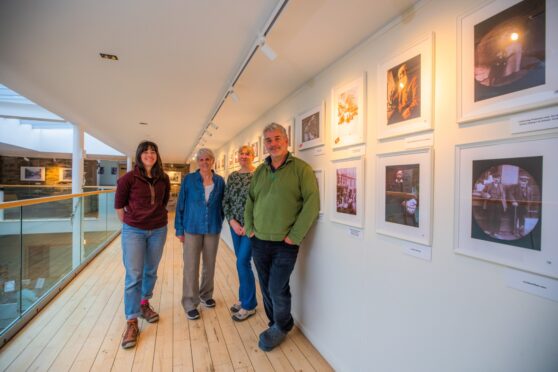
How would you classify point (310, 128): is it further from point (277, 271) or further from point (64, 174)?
point (64, 174)

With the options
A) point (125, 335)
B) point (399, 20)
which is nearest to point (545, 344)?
point (399, 20)

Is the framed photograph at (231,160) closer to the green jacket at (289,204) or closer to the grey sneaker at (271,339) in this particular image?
the green jacket at (289,204)

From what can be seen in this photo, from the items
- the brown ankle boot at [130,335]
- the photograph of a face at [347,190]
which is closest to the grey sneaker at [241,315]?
the brown ankle boot at [130,335]

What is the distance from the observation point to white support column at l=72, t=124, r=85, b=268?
394 cm

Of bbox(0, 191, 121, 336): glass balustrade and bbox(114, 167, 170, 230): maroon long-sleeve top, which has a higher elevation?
bbox(114, 167, 170, 230): maroon long-sleeve top

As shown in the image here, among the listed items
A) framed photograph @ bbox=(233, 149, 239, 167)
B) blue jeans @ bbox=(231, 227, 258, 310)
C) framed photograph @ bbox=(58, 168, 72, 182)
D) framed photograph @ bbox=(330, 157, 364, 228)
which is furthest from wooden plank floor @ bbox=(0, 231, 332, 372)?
framed photograph @ bbox=(58, 168, 72, 182)

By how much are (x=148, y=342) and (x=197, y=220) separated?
3.55 ft

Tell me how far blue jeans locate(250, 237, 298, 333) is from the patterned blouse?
0.42 m

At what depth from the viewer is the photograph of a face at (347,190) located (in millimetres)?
1821

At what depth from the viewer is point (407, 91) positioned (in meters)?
1.42

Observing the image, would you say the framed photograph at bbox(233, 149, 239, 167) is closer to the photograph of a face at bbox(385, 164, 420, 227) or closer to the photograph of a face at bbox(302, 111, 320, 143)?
the photograph of a face at bbox(302, 111, 320, 143)

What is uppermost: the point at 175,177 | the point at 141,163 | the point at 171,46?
the point at 171,46

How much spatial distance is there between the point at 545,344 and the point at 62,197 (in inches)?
185

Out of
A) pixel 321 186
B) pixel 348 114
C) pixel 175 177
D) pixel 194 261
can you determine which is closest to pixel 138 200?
pixel 194 261
